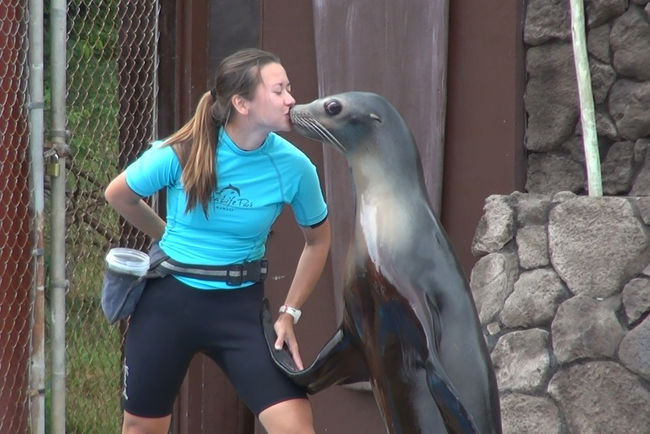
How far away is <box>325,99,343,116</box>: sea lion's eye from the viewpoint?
3.80 m

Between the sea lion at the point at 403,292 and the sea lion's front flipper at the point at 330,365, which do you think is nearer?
the sea lion at the point at 403,292

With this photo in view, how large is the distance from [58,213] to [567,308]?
2260 mm

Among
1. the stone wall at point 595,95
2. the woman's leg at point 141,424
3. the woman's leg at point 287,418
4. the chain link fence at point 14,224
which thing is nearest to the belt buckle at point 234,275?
the woman's leg at point 287,418

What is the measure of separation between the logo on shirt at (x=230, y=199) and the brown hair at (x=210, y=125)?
0.14 ft

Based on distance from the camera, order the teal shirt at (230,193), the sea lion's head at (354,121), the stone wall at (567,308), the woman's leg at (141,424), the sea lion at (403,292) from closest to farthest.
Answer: the sea lion at (403,292) < the sea lion's head at (354,121) < the teal shirt at (230,193) < the woman's leg at (141,424) < the stone wall at (567,308)

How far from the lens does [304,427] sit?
409cm

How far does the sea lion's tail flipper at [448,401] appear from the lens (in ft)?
11.3

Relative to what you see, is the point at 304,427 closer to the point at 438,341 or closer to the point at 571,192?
the point at 438,341

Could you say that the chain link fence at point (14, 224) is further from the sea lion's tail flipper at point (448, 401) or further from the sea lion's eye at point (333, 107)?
the sea lion's tail flipper at point (448, 401)

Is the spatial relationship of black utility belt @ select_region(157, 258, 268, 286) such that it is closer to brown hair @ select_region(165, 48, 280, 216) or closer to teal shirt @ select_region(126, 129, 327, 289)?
teal shirt @ select_region(126, 129, 327, 289)

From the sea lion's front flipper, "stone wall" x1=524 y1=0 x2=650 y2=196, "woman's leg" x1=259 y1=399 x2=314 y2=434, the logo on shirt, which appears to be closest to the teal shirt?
the logo on shirt

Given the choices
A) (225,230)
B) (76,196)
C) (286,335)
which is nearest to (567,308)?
(286,335)

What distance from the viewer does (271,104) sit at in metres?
4.11

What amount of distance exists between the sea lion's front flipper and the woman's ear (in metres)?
0.75
